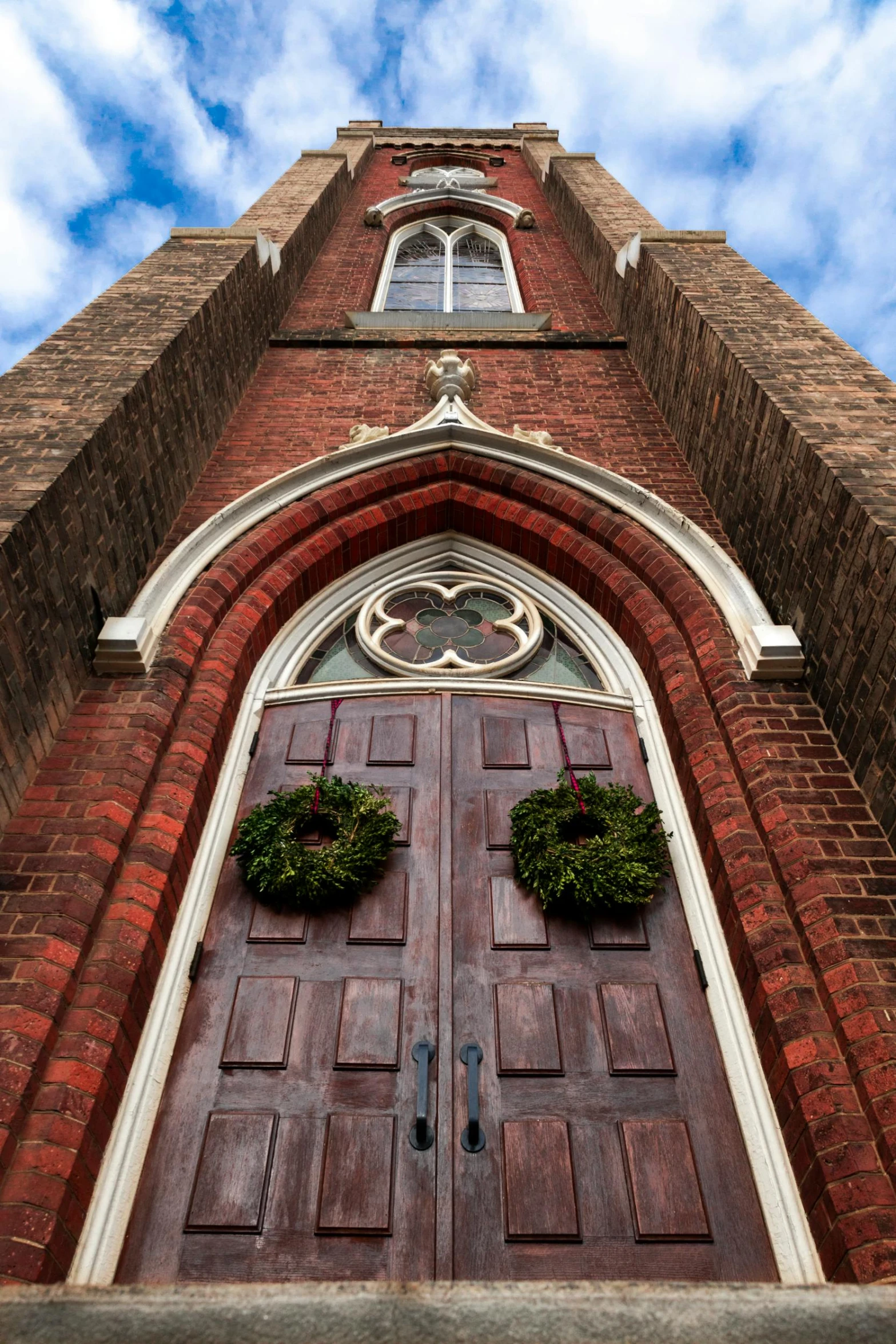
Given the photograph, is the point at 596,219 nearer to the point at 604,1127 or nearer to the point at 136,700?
the point at 136,700

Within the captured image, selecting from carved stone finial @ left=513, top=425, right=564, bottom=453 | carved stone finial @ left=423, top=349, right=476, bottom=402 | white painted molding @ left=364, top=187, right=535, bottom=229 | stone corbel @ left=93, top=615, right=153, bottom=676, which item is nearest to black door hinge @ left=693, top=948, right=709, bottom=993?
stone corbel @ left=93, top=615, right=153, bottom=676

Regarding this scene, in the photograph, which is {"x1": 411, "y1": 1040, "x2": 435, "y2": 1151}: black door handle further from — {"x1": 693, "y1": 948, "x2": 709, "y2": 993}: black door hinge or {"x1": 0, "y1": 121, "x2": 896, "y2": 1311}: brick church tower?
{"x1": 693, "y1": 948, "x2": 709, "y2": 993}: black door hinge

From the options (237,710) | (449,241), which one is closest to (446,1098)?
(237,710)

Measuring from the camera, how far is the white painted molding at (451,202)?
486 inches

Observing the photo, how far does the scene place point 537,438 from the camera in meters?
6.32

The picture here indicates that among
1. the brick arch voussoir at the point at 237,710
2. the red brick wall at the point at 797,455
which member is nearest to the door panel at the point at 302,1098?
the brick arch voussoir at the point at 237,710

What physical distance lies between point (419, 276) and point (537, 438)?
6.65m

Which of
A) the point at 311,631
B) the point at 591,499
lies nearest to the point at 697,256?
the point at 591,499

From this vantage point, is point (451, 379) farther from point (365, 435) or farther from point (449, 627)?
point (449, 627)

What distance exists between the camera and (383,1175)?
3.00m

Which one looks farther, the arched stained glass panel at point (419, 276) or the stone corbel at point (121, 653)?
the arched stained glass panel at point (419, 276)

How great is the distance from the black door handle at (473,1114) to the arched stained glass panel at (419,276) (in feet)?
31.7

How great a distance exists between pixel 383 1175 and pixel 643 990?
127 cm

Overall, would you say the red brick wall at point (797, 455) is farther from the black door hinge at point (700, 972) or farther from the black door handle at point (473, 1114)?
the black door handle at point (473, 1114)
